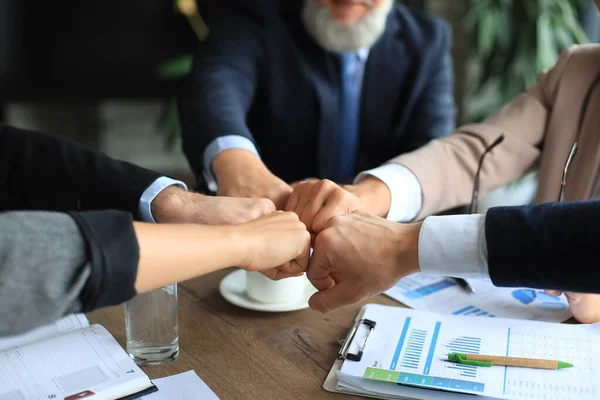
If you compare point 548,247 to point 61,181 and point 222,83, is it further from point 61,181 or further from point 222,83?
point 222,83

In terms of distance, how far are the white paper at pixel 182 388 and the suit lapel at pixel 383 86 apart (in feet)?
4.46

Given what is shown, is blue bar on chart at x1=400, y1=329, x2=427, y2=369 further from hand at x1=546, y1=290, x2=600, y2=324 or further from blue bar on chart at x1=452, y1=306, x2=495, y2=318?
hand at x1=546, y1=290, x2=600, y2=324

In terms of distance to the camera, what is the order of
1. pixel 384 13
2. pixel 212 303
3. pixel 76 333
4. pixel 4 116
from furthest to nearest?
pixel 4 116, pixel 384 13, pixel 212 303, pixel 76 333

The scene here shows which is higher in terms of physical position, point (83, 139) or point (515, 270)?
point (515, 270)

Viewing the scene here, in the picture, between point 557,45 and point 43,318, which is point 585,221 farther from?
point 557,45

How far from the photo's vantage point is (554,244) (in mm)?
794

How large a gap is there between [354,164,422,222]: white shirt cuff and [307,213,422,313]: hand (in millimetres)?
317

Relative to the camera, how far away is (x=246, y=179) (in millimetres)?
1344

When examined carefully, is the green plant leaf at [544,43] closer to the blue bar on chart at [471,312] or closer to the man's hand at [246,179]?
the man's hand at [246,179]

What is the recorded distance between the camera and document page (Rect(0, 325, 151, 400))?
771mm

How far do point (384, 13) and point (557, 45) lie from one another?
954 mm

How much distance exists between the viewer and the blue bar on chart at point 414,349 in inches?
33.7

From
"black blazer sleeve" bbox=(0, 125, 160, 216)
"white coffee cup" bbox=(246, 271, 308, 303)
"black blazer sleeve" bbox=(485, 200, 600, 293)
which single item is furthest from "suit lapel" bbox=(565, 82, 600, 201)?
"black blazer sleeve" bbox=(0, 125, 160, 216)

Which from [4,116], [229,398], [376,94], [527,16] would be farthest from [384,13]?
[4,116]
